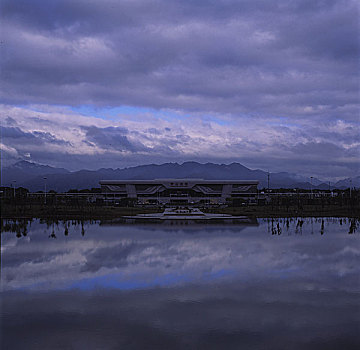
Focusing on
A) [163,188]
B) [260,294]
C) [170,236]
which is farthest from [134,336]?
[163,188]

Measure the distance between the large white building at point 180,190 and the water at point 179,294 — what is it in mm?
86965

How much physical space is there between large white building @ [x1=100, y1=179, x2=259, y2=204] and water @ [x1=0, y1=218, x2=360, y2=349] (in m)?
87.0

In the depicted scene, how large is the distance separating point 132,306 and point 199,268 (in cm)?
716

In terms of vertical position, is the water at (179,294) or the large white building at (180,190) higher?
the large white building at (180,190)

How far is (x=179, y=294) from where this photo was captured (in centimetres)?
1720

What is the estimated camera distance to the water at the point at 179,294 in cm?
1272

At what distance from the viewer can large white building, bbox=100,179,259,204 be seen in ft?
391

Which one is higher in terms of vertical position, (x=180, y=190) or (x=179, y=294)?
(x=180, y=190)

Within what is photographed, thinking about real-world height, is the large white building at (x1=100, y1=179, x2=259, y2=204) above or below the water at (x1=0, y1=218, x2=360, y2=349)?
above

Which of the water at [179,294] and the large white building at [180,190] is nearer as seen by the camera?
the water at [179,294]

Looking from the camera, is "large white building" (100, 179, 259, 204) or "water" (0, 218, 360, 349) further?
"large white building" (100, 179, 259, 204)

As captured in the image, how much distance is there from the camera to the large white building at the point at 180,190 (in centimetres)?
11906

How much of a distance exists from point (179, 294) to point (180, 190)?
104 m

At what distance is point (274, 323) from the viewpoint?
1382 centimetres
